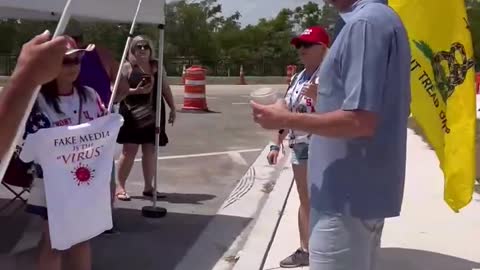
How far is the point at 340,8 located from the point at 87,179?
1.87 metres

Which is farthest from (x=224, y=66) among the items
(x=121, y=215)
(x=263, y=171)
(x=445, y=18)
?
(x=445, y=18)

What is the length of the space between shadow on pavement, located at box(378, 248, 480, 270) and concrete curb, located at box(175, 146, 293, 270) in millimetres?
957

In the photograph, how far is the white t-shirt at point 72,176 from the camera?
4000 millimetres

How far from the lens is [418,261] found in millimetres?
5535

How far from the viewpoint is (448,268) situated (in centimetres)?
539

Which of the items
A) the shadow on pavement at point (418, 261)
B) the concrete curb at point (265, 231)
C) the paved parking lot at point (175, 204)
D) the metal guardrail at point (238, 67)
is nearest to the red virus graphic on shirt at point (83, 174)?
the paved parking lot at point (175, 204)

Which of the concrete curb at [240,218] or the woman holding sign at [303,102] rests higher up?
the woman holding sign at [303,102]

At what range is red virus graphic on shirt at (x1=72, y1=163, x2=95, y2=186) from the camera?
407cm

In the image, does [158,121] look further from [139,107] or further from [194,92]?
[194,92]

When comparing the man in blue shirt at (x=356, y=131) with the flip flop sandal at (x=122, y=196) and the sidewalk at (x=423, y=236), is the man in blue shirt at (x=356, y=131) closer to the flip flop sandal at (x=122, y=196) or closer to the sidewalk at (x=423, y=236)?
the sidewalk at (x=423, y=236)

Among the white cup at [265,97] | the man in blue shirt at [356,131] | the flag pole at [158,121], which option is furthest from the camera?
the flag pole at [158,121]

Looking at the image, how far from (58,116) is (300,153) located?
Result: 5.62ft

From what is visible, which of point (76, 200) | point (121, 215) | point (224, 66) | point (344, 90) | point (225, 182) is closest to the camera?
point (344, 90)

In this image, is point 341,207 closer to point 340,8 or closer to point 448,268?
point 340,8
